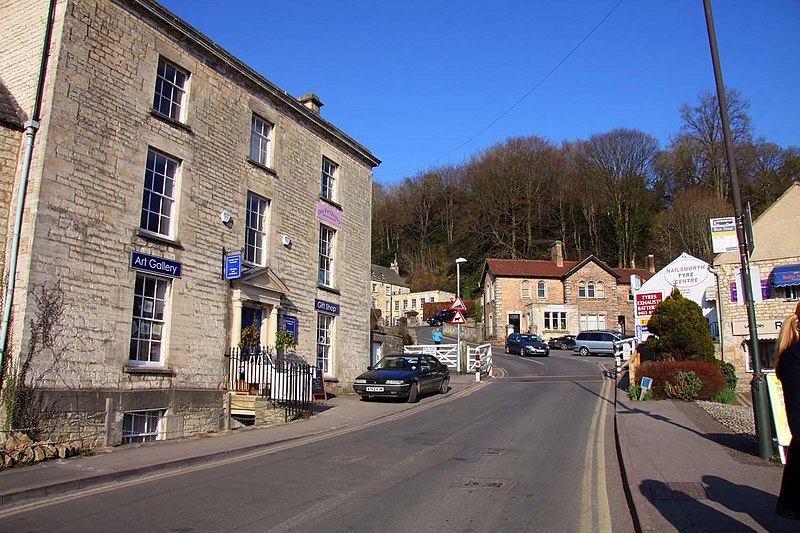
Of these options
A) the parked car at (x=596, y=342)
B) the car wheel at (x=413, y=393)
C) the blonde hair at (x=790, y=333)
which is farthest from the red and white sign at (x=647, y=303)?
the blonde hair at (x=790, y=333)

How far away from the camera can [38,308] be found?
10.8 metres

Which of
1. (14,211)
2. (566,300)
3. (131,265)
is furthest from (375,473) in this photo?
(566,300)

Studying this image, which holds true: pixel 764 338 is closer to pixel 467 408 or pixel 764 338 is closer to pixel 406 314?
pixel 467 408

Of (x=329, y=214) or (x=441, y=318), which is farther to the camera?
(x=441, y=318)

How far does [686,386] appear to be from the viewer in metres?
16.2

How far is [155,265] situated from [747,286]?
11.7m

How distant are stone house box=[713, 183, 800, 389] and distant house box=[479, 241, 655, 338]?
93.6 feet

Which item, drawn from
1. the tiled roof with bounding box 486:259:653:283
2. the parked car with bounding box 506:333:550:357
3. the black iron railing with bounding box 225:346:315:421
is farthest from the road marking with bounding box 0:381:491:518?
the tiled roof with bounding box 486:259:653:283

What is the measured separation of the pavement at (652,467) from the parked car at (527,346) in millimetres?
27173

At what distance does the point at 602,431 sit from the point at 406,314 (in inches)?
2397

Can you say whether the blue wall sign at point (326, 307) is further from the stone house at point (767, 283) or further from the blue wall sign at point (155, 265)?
the stone house at point (767, 283)

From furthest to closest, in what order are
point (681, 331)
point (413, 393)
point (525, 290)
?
point (525, 290)
point (681, 331)
point (413, 393)

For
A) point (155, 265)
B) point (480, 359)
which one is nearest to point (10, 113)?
point (155, 265)

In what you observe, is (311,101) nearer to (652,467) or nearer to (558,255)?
(652,467)
